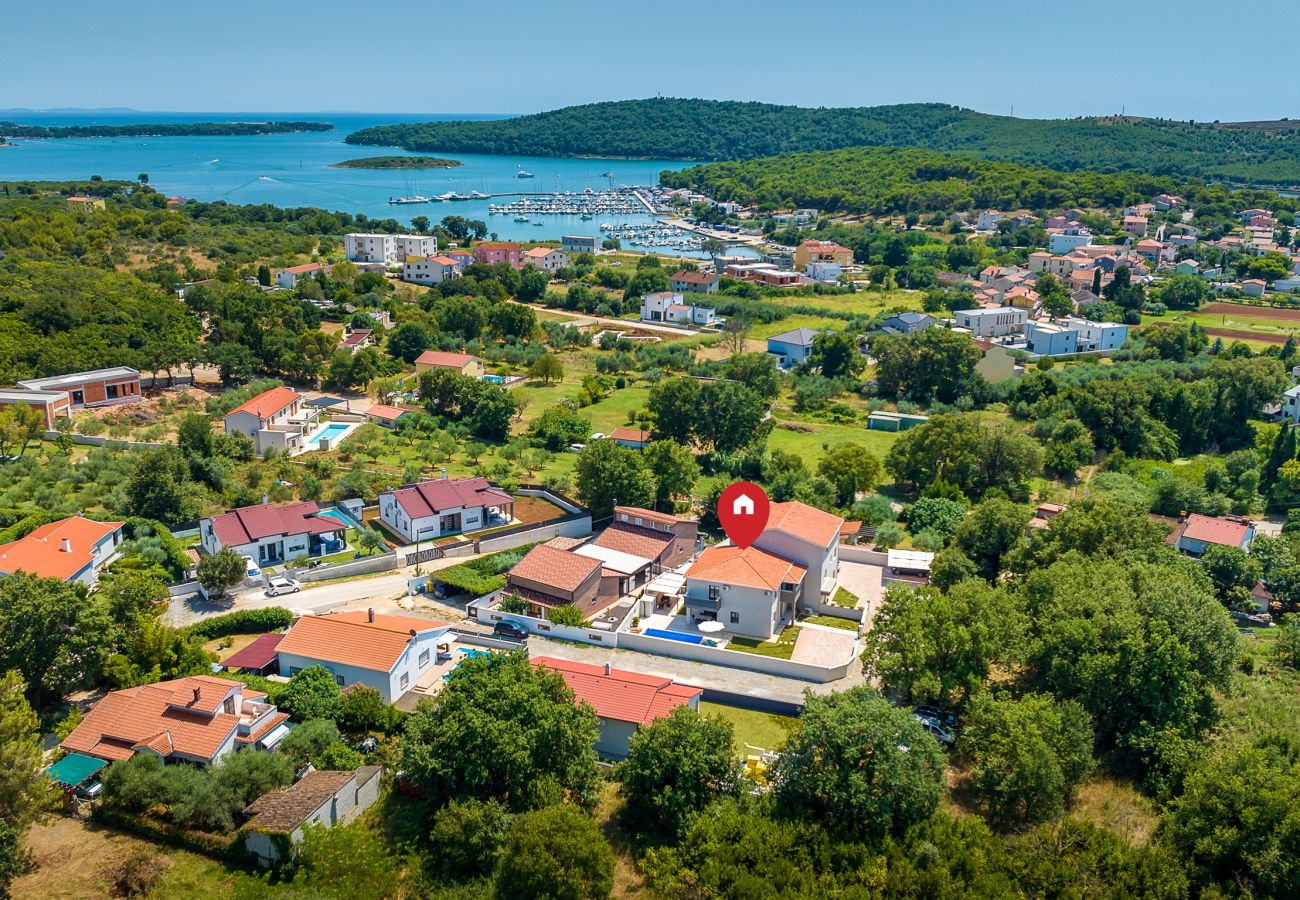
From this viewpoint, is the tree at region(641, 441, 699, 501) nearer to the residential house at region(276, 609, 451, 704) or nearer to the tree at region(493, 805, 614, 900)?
the residential house at region(276, 609, 451, 704)

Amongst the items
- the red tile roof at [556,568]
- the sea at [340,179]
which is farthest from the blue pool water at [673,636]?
the sea at [340,179]

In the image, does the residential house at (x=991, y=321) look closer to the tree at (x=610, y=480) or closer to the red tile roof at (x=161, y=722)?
the tree at (x=610, y=480)

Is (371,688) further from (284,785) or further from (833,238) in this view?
(833,238)

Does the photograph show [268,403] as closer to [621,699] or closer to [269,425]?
[269,425]

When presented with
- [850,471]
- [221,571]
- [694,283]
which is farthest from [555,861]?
[694,283]

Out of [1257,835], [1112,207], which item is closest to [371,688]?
[1257,835]

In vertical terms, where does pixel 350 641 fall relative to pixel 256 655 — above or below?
above
